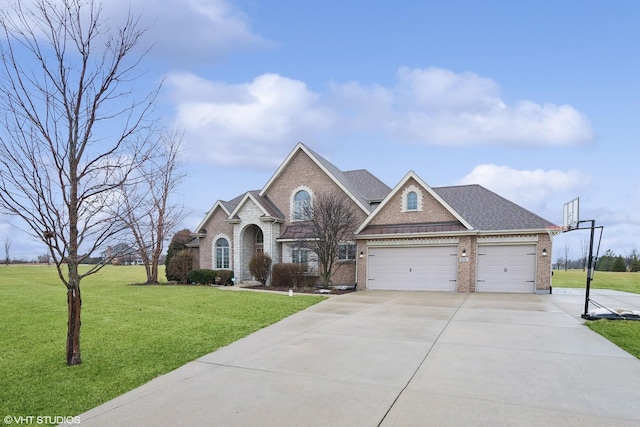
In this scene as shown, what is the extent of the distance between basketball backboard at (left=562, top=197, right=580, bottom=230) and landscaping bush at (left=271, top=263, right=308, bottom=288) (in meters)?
12.6

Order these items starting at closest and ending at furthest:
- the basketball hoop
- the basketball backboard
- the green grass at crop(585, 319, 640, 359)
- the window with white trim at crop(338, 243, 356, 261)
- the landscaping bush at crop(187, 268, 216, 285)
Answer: the green grass at crop(585, 319, 640, 359) → the basketball backboard → the basketball hoop → the window with white trim at crop(338, 243, 356, 261) → the landscaping bush at crop(187, 268, 216, 285)

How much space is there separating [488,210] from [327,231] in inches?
355

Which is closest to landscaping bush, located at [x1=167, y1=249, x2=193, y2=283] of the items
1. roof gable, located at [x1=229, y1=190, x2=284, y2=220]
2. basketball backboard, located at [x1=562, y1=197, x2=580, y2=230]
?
roof gable, located at [x1=229, y1=190, x2=284, y2=220]

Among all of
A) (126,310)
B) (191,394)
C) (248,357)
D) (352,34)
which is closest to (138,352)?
(248,357)

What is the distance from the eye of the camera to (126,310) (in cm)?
1208

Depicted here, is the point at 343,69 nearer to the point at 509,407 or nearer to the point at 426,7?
the point at 426,7

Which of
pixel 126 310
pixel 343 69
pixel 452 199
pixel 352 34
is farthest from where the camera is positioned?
pixel 452 199

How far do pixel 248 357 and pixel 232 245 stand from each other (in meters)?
18.3

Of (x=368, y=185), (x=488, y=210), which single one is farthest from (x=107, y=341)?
(x=368, y=185)

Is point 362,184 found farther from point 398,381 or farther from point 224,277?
point 398,381

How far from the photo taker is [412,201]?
1947cm

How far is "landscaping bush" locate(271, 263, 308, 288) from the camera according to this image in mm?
20047

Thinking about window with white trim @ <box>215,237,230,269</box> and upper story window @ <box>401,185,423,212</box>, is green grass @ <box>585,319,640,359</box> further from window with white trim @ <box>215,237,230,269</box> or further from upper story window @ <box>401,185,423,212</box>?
window with white trim @ <box>215,237,230,269</box>

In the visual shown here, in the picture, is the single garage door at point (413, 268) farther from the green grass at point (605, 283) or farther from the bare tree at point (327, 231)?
the green grass at point (605, 283)
